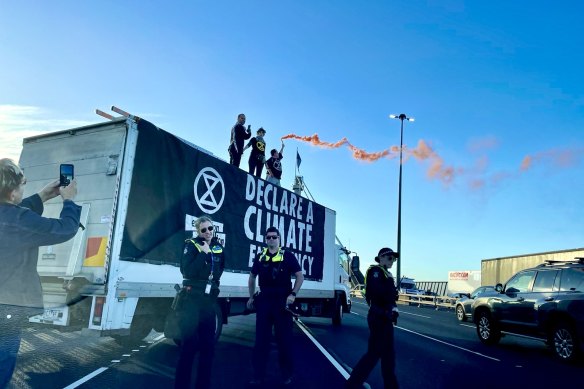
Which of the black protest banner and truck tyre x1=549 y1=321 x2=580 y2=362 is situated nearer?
the black protest banner

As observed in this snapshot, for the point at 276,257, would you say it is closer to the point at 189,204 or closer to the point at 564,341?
the point at 189,204

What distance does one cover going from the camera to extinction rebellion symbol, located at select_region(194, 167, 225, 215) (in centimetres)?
789

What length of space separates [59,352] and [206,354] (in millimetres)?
4557

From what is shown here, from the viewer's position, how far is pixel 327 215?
1326 centimetres

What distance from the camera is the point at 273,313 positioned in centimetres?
579

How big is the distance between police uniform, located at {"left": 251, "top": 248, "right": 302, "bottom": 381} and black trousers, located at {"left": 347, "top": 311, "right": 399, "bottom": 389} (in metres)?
1.04

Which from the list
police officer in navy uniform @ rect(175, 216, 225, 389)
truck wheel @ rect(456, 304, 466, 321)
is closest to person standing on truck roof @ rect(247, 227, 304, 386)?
police officer in navy uniform @ rect(175, 216, 225, 389)

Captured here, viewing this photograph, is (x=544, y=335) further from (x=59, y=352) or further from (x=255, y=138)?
(x=59, y=352)

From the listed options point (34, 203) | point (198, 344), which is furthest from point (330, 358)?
point (34, 203)

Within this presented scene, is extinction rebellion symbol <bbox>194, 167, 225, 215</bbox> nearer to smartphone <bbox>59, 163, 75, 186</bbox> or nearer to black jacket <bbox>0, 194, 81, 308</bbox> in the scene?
smartphone <bbox>59, 163, 75, 186</bbox>

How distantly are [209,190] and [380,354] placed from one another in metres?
4.43

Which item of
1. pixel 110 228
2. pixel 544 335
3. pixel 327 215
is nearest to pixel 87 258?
pixel 110 228

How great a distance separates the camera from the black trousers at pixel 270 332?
223 inches

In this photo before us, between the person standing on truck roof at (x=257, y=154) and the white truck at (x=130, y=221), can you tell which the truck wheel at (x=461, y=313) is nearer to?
the person standing on truck roof at (x=257, y=154)
